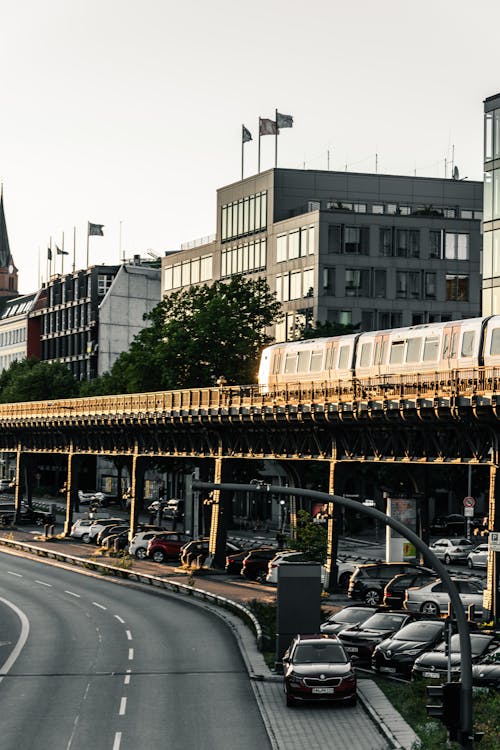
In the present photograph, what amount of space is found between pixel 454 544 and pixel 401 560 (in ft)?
59.3

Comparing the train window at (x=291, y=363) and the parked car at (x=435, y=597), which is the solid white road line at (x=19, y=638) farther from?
the train window at (x=291, y=363)

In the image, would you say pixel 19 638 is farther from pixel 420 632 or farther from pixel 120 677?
pixel 420 632

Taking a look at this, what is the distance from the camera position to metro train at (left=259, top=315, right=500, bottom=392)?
59.0 m

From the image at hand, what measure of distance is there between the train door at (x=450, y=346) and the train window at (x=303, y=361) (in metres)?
13.6

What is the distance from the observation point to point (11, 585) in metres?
71.6

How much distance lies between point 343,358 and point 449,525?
37.9 metres

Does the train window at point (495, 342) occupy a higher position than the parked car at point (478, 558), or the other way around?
the train window at point (495, 342)

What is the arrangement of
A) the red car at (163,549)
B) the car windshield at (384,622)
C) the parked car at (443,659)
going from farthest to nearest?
the red car at (163,549), the car windshield at (384,622), the parked car at (443,659)

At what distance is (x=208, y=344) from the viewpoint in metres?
102

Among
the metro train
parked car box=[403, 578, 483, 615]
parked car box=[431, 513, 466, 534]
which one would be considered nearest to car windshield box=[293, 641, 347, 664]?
parked car box=[403, 578, 483, 615]

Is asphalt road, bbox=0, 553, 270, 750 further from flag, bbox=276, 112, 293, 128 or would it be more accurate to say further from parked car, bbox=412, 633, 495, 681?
flag, bbox=276, 112, 293, 128

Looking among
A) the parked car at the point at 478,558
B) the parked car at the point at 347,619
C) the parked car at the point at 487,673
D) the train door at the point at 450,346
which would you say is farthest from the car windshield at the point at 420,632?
the parked car at the point at 478,558

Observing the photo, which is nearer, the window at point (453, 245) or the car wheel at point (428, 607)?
the car wheel at point (428, 607)

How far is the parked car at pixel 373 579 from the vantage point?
202 ft
